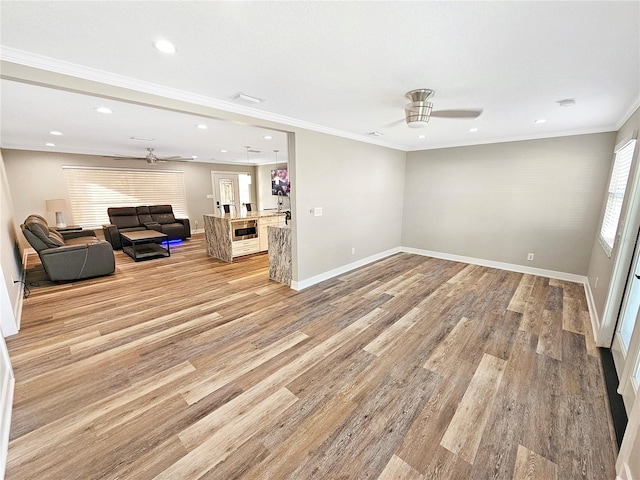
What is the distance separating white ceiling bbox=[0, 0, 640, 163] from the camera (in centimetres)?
136

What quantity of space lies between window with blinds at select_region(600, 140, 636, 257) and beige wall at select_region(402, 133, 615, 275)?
43cm

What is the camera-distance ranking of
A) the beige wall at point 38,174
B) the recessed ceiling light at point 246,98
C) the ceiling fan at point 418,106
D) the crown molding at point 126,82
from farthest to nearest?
the beige wall at point 38,174, the recessed ceiling light at point 246,98, the ceiling fan at point 418,106, the crown molding at point 126,82

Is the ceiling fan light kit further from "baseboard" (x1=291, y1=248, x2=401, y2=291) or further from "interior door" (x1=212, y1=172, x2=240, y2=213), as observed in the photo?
"interior door" (x1=212, y1=172, x2=240, y2=213)

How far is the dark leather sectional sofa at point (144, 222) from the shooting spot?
20.6ft

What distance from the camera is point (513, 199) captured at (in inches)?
181

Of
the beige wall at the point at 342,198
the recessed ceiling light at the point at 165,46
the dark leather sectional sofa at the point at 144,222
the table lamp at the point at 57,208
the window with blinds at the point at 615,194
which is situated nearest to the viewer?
the recessed ceiling light at the point at 165,46

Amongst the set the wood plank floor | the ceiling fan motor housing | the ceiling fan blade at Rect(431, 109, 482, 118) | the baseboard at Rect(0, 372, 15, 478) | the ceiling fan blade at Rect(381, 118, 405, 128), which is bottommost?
the wood plank floor

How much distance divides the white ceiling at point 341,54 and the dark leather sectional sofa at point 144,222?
138 inches

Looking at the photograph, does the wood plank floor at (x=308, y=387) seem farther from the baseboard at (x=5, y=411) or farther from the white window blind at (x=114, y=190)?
the white window blind at (x=114, y=190)

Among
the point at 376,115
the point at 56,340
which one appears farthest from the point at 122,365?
the point at 376,115

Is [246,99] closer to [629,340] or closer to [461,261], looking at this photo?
[629,340]

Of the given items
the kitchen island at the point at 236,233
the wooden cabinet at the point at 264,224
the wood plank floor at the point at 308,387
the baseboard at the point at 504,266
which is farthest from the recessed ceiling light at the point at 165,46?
the baseboard at the point at 504,266

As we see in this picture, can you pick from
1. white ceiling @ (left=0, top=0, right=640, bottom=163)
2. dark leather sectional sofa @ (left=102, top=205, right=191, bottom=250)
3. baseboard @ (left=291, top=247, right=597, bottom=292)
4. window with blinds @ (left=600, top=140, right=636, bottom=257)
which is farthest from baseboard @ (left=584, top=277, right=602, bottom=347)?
dark leather sectional sofa @ (left=102, top=205, right=191, bottom=250)

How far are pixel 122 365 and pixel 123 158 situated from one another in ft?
21.4
